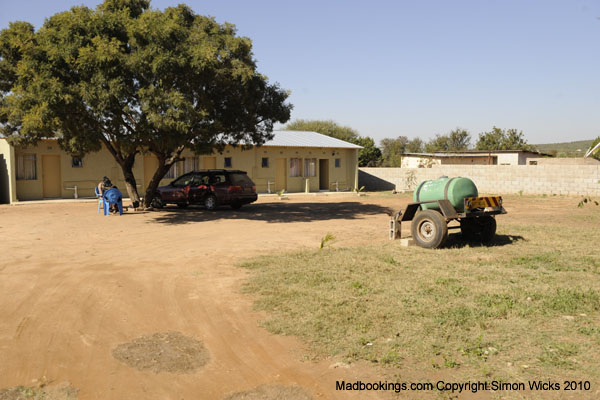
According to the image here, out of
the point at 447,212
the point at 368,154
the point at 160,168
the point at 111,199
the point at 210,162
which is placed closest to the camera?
the point at 447,212

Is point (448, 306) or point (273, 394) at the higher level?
point (448, 306)

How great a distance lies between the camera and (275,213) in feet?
60.2

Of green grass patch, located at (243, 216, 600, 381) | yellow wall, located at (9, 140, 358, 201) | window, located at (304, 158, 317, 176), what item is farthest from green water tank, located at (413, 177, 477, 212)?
window, located at (304, 158, 317, 176)

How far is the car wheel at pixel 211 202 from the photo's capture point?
61.1 feet

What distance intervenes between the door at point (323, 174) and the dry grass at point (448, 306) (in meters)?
21.7

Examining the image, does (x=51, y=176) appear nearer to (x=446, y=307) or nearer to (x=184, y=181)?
(x=184, y=181)

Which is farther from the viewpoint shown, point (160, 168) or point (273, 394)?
point (160, 168)

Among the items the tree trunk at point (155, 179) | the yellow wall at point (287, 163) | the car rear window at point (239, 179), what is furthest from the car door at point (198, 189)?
the yellow wall at point (287, 163)

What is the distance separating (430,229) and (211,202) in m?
10.5

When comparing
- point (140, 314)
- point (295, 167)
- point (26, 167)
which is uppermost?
point (295, 167)

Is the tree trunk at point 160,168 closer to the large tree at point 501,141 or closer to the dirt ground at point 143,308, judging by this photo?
the dirt ground at point 143,308

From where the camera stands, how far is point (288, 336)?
5.29m

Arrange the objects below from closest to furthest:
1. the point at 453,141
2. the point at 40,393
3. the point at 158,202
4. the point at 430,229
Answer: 1. the point at 40,393
2. the point at 430,229
3. the point at 158,202
4. the point at 453,141

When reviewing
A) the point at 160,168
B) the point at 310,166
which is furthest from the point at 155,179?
the point at 310,166
